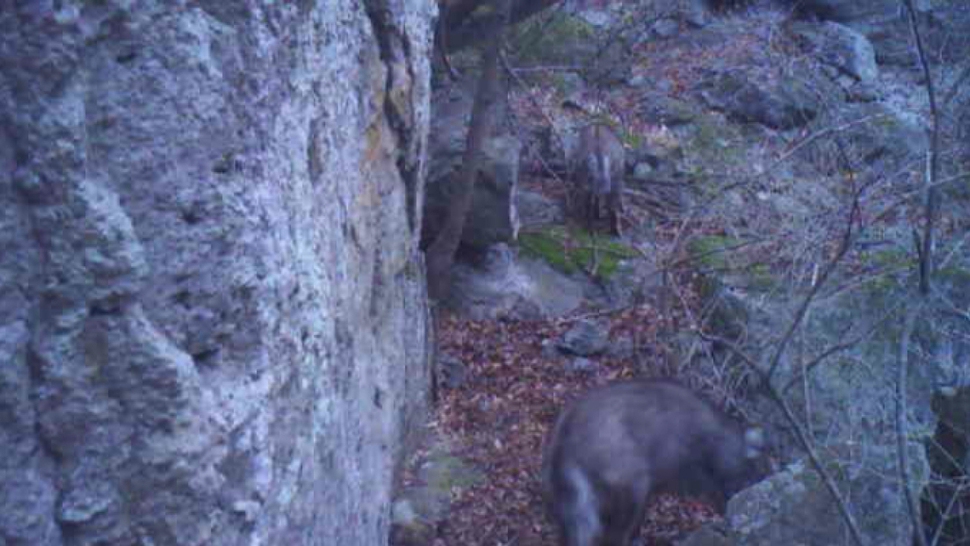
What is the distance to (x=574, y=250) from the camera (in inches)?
363

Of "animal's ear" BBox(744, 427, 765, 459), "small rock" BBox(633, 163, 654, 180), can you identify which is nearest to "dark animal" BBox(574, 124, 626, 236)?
"small rock" BBox(633, 163, 654, 180)

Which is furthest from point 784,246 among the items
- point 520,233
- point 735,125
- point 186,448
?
point 735,125

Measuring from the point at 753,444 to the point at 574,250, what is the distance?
11.3ft

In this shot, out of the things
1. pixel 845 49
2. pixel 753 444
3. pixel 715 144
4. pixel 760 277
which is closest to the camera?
pixel 753 444

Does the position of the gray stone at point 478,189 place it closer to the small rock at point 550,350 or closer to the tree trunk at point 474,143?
the tree trunk at point 474,143

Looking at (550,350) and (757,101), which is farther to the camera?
(757,101)

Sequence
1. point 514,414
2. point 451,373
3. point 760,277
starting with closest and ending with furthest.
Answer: point 514,414 < point 451,373 < point 760,277

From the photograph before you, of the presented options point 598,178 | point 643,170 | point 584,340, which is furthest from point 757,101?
point 584,340

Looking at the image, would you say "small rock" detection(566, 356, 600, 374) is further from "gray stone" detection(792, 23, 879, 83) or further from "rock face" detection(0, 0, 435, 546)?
"gray stone" detection(792, 23, 879, 83)

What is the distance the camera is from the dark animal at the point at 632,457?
5.53m

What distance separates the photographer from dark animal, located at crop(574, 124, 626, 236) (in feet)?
31.7

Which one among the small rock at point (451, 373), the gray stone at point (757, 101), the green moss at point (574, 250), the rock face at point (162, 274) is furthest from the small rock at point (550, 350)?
the gray stone at point (757, 101)

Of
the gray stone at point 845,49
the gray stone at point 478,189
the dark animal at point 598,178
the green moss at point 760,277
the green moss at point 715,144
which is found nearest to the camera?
the green moss at point 760,277

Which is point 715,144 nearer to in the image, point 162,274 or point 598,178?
point 598,178
